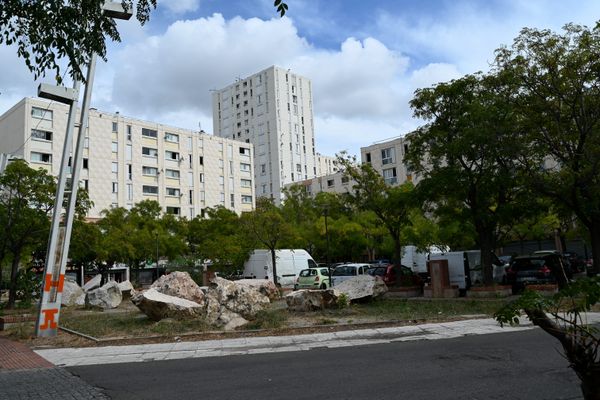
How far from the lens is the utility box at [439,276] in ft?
66.5

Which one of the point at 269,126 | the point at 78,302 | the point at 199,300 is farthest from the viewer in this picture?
the point at 269,126

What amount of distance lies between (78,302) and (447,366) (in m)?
21.7

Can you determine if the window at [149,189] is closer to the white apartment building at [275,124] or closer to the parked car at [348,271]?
the white apartment building at [275,124]

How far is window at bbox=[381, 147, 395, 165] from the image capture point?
65.5 meters

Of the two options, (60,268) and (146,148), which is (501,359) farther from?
(146,148)

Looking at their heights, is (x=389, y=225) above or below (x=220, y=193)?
below

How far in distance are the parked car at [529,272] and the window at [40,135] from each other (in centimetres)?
4775

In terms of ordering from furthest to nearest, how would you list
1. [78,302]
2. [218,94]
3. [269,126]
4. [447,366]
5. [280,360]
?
[218,94] < [269,126] < [78,302] < [280,360] < [447,366]

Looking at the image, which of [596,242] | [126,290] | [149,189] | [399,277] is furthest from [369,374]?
[149,189]

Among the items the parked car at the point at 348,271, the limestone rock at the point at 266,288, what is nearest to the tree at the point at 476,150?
the parked car at the point at 348,271

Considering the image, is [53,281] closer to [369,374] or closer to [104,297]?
[104,297]

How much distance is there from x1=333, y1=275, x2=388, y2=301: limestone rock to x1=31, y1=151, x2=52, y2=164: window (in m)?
44.0

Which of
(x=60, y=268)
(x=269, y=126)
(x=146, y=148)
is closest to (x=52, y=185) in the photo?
(x=60, y=268)

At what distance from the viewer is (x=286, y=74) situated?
97938 mm
